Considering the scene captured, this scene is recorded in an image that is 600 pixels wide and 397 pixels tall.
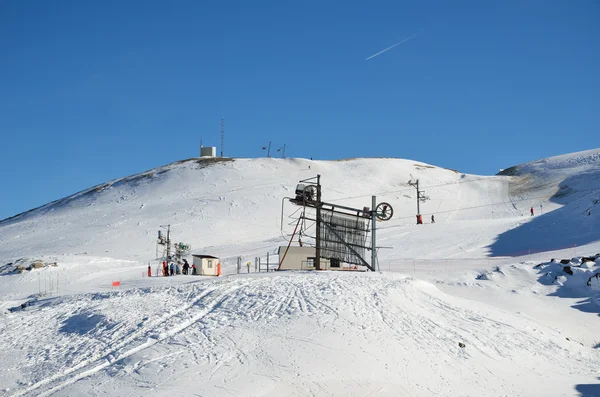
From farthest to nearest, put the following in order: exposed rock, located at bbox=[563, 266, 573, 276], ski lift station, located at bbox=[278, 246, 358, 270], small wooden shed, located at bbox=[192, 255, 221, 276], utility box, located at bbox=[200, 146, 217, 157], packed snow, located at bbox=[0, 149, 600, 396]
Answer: utility box, located at bbox=[200, 146, 217, 157], small wooden shed, located at bbox=[192, 255, 221, 276], ski lift station, located at bbox=[278, 246, 358, 270], exposed rock, located at bbox=[563, 266, 573, 276], packed snow, located at bbox=[0, 149, 600, 396]

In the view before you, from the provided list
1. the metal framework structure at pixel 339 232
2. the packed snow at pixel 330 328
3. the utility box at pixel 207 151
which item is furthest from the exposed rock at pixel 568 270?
the utility box at pixel 207 151

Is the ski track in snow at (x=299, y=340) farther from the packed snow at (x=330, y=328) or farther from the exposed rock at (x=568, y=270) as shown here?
the exposed rock at (x=568, y=270)

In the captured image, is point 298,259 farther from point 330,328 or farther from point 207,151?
point 207,151

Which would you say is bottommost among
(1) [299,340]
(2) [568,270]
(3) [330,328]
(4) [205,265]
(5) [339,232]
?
(1) [299,340]

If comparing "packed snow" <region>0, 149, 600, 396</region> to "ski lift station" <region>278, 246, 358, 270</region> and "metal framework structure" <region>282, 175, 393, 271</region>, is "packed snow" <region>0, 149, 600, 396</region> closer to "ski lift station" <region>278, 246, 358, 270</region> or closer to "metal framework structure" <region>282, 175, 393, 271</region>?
"metal framework structure" <region>282, 175, 393, 271</region>

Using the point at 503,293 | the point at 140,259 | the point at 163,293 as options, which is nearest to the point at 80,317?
the point at 163,293

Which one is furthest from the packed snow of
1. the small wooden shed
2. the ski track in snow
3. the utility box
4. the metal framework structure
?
the utility box

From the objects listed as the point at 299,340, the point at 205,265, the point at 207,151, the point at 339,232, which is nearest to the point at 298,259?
the point at 339,232

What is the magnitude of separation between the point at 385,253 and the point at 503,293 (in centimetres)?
1743

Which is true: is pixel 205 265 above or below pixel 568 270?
above

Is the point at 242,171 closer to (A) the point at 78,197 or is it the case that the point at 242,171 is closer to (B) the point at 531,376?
(A) the point at 78,197

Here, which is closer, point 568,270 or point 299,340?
point 299,340

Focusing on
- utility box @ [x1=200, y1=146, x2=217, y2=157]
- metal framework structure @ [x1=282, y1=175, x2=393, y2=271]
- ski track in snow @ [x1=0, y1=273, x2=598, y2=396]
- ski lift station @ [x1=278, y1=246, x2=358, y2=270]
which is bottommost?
ski track in snow @ [x1=0, y1=273, x2=598, y2=396]

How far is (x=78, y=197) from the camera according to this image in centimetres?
9131
